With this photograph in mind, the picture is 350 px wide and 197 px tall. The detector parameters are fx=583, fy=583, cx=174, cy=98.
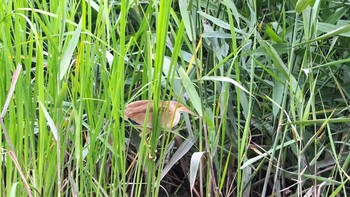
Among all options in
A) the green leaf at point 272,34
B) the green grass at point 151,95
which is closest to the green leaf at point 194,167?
the green grass at point 151,95

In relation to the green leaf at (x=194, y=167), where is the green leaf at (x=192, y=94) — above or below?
above

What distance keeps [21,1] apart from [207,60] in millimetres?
355

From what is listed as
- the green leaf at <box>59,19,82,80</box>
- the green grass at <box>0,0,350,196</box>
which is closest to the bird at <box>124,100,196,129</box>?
the green grass at <box>0,0,350,196</box>

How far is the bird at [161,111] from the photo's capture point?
34.7 inches

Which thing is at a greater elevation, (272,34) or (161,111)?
(272,34)

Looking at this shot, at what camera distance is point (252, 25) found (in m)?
1.01

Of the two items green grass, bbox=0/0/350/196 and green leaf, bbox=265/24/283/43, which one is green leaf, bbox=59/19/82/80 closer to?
green grass, bbox=0/0/350/196

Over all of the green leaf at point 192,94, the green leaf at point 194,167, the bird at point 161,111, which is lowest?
the green leaf at point 194,167

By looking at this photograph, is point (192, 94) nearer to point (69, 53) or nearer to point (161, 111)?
point (161, 111)

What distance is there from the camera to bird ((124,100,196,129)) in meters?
0.88

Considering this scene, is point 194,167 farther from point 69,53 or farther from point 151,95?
point 69,53

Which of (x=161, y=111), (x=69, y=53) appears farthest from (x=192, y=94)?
(x=69, y=53)

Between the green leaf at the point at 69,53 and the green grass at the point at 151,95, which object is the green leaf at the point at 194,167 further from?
the green leaf at the point at 69,53

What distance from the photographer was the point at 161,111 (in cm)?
88
